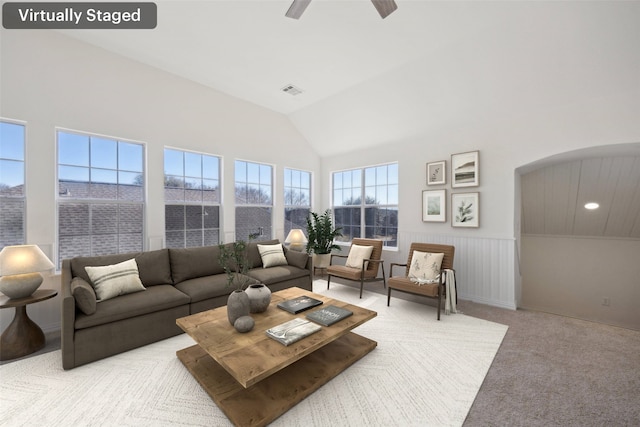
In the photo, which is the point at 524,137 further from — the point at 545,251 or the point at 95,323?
the point at 95,323

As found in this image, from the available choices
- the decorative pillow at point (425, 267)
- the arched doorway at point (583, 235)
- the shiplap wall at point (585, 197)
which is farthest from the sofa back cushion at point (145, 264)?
the shiplap wall at point (585, 197)

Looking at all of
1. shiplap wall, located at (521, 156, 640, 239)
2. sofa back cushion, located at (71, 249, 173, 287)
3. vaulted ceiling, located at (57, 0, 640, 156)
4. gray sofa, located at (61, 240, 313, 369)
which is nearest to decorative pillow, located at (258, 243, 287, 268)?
gray sofa, located at (61, 240, 313, 369)

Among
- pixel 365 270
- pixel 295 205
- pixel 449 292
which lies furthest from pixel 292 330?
pixel 295 205

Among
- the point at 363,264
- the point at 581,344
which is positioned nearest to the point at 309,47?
the point at 363,264

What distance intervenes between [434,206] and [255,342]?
361cm

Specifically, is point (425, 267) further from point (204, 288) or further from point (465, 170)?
point (204, 288)

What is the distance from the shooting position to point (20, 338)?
249 cm

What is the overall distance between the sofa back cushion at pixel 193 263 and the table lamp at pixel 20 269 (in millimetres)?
1169

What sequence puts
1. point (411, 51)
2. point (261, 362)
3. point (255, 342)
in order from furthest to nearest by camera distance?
point (411, 51) < point (255, 342) < point (261, 362)

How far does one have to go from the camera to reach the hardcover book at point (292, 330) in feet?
6.56

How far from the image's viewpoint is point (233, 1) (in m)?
2.65

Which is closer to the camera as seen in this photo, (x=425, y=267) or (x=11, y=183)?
(x=11, y=183)

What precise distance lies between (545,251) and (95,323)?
6.93 metres

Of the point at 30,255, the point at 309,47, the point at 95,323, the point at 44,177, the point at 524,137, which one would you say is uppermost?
the point at 309,47
